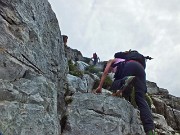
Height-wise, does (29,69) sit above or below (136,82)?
below

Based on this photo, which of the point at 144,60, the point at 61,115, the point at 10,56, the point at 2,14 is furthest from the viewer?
the point at 144,60

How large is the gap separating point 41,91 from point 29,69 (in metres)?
0.98

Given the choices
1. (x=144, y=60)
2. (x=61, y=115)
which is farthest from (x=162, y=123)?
(x=61, y=115)

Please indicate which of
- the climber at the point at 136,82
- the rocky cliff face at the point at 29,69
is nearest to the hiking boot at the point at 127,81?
the climber at the point at 136,82

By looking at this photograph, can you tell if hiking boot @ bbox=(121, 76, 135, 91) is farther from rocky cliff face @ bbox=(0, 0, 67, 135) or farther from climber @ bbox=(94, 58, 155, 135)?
rocky cliff face @ bbox=(0, 0, 67, 135)

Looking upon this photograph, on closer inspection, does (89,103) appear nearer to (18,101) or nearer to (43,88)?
(43,88)

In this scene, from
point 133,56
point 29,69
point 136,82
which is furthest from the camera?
point 133,56

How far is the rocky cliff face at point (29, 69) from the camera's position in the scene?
8.25 meters

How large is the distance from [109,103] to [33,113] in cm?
351

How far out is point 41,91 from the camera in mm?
9344

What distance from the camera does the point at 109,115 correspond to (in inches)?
427

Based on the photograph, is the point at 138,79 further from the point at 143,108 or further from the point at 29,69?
the point at 29,69

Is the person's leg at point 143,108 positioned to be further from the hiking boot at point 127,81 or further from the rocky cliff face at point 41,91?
the rocky cliff face at point 41,91

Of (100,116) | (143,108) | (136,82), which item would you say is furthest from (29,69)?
(143,108)
